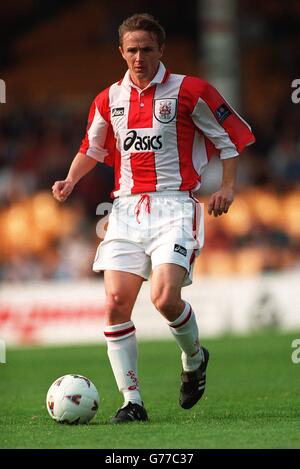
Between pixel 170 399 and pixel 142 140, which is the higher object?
pixel 142 140

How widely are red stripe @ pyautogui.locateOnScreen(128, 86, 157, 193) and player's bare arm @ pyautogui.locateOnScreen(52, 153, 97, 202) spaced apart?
1.36 ft

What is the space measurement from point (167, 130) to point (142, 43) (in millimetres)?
554

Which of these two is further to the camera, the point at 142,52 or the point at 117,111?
the point at 117,111

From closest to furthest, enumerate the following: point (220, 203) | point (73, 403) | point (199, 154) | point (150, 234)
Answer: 1. point (73, 403)
2. point (220, 203)
3. point (150, 234)
4. point (199, 154)

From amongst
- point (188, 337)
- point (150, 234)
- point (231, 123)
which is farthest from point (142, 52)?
point (188, 337)

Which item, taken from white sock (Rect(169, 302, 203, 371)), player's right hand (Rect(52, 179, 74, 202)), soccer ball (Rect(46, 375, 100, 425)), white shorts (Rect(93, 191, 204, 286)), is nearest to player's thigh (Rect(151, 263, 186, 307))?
white shorts (Rect(93, 191, 204, 286))

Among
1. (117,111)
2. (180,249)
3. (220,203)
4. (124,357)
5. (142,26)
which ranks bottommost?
(124,357)

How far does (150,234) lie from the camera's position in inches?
281

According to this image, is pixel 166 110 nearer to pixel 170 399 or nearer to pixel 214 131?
pixel 214 131

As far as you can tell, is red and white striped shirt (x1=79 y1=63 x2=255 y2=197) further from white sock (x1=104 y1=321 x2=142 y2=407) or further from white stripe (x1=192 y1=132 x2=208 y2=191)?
white sock (x1=104 y1=321 x2=142 y2=407)

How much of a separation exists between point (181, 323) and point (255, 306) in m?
9.10

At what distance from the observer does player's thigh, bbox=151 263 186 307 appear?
6895mm

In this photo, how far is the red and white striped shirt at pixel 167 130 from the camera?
23.6ft
